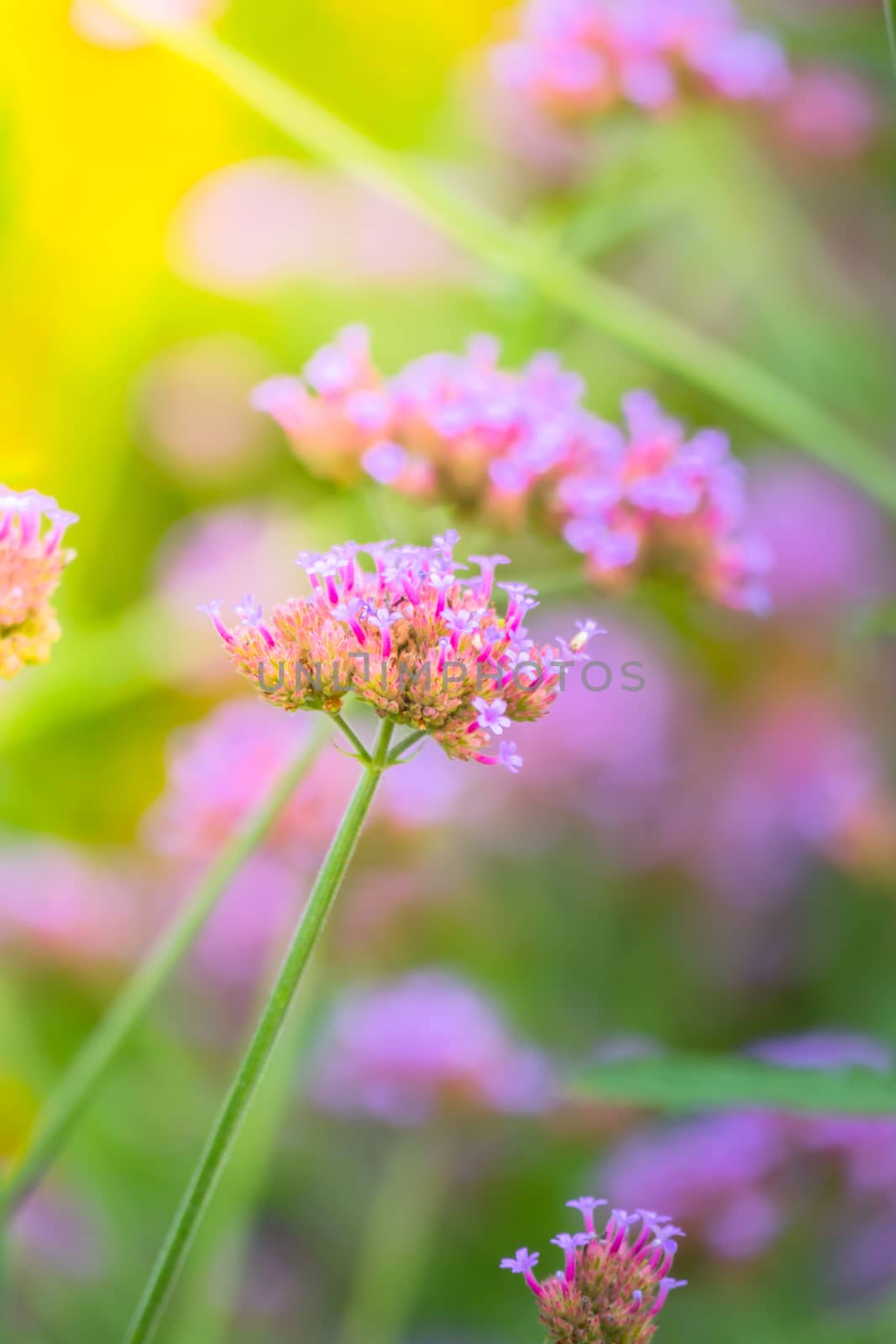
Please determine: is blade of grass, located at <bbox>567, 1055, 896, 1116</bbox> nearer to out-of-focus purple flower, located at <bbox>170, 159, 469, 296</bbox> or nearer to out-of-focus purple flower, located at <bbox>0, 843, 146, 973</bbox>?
out-of-focus purple flower, located at <bbox>0, 843, 146, 973</bbox>

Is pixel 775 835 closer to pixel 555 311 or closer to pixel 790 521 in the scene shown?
pixel 790 521

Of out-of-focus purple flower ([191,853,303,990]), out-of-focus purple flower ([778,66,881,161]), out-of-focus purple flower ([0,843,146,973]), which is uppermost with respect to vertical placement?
out-of-focus purple flower ([778,66,881,161])

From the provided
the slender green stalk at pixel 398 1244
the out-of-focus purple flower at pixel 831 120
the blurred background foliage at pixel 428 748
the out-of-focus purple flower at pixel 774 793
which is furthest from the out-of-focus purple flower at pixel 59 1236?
the out-of-focus purple flower at pixel 831 120

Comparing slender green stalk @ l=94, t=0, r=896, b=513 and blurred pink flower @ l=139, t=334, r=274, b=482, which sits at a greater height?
blurred pink flower @ l=139, t=334, r=274, b=482

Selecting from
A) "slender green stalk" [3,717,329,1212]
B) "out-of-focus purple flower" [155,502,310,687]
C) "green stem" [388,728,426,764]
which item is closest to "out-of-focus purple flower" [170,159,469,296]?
"out-of-focus purple flower" [155,502,310,687]

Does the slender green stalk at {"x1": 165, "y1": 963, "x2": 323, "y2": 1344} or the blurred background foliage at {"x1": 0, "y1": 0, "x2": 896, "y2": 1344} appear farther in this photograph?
the blurred background foliage at {"x1": 0, "y1": 0, "x2": 896, "y2": 1344}

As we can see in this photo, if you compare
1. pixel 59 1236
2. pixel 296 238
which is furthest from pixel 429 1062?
pixel 296 238

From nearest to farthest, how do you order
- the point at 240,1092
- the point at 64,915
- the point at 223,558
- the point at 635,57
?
1. the point at 240,1092
2. the point at 635,57
3. the point at 64,915
4. the point at 223,558

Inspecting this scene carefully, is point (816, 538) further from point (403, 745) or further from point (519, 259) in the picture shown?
point (403, 745)
